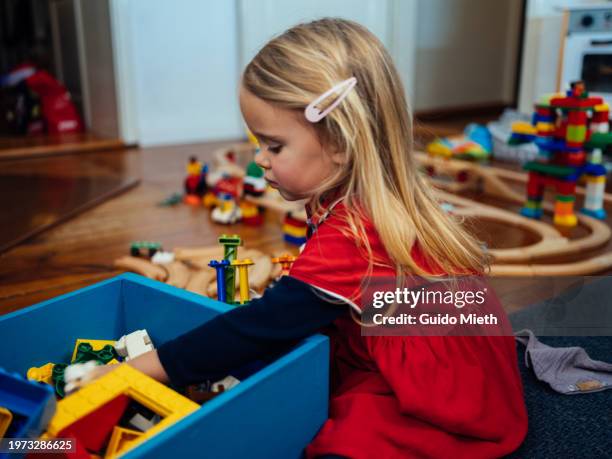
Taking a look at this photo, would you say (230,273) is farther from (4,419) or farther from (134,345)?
(4,419)

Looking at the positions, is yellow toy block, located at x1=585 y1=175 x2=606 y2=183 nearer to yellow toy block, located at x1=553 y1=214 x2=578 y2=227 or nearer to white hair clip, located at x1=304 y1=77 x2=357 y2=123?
yellow toy block, located at x1=553 y1=214 x2=578 y2=227

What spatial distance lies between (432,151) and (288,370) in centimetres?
170

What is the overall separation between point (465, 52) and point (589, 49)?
5.23 feet

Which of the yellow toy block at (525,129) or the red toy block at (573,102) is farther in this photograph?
the yellow toy block at (525,129)

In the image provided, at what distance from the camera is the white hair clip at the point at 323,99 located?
24.0 inches

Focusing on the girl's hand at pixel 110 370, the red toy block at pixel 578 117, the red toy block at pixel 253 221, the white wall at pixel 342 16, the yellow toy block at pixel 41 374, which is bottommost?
the red toy block at pixel 253 221

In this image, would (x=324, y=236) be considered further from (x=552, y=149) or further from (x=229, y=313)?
(x=552, y=149)

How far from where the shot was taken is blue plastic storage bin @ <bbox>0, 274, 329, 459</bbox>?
501 mm

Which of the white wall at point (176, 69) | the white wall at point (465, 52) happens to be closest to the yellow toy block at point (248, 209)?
the white wall at point (176, 69)

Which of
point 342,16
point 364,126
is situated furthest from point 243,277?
point 342,16

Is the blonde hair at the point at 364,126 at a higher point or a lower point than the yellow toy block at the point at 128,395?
higher

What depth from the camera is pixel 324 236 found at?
624mm

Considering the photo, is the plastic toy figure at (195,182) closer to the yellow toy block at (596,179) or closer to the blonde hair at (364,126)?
the yellow toy block at (596,179)

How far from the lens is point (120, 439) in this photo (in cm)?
55
